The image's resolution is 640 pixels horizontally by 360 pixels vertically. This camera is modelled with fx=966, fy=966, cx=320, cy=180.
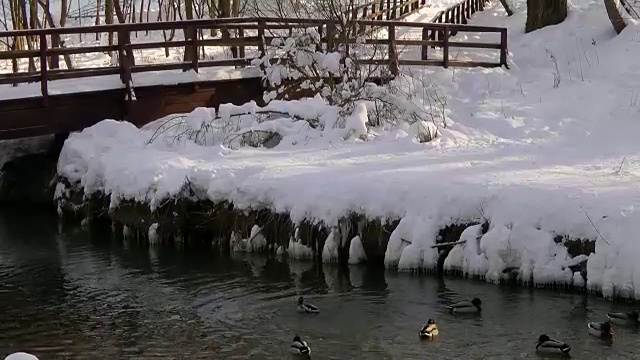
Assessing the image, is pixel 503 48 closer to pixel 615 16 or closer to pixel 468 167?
pixel 615 16

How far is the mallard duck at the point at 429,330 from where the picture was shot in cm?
1109

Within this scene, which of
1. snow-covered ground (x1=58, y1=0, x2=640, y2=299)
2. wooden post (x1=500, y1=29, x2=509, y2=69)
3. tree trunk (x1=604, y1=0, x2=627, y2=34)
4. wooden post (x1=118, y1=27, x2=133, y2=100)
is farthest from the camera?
tree trunk (x1=604, y1=0, x2=627, y2=34)

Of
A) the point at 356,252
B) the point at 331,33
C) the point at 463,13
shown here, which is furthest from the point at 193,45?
the point at 463,13

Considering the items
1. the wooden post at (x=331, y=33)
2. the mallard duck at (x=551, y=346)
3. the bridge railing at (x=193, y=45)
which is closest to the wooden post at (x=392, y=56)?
the bridge railing at (x=193, y=45)

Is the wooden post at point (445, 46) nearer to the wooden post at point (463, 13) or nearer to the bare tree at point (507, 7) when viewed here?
the bare tree at point (507, 7)

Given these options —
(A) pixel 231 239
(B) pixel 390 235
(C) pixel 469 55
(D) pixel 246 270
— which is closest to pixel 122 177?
(A) pixel 231 239

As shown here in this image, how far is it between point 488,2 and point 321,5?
18.4 metres

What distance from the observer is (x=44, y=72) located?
18.9 m

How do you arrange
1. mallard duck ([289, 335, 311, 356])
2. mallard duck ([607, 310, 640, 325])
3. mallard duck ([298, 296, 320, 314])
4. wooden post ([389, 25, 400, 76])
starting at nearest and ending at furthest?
mallard duck ([289, 335, 311, 356])
mallard duck ([607, 310, 640, 325])
mallard duck ([298, 296, 320, 314])
wooden post ([389, 25, 400, 76])

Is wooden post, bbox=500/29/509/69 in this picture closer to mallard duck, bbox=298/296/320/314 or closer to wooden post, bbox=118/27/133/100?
wooden post, bbox=118/27/133/100

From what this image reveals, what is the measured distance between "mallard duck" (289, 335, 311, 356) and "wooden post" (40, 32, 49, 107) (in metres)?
10.3

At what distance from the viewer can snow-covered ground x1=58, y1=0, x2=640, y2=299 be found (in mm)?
13469

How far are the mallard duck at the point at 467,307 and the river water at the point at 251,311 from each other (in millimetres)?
116

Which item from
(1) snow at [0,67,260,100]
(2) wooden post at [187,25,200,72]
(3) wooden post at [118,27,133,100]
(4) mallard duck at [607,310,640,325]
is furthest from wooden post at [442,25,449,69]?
(4) mallard duck at [607,310,640,325]
